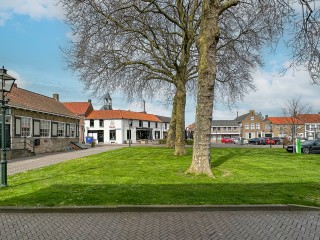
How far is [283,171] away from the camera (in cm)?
1448

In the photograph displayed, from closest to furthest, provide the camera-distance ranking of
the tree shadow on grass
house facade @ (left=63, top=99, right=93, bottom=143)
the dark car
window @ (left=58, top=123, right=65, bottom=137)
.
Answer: the tree shadow on grass
the dark car
window @ (left=58, top=123, right=65, bottom=137)
house facade @ (left=63, top=99, right=93, bottom=143)

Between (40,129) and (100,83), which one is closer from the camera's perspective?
(100,83)

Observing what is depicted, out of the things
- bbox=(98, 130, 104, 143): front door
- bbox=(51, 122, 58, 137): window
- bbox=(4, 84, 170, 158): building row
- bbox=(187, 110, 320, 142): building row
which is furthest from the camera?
bbox=(187, 110, 320, 142): building row

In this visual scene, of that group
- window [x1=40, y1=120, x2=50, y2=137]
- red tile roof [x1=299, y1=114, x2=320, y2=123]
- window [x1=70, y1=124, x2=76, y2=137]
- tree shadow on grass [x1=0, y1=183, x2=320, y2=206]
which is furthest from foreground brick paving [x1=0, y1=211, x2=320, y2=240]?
red tile roof [x1=299, y1=114, x2=320, y2=123]

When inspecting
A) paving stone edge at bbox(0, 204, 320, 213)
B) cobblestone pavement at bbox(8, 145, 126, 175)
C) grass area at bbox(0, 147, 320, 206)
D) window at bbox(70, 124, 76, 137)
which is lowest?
cobblestone pavement at bbox(8, 145, 126, 175)

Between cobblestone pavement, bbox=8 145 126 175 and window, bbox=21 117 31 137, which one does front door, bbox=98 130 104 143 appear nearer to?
window, bbox=21 117 31 137

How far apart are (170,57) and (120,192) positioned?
1576 cm

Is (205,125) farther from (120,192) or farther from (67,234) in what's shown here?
(67,234)

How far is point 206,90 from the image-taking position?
12359 mm

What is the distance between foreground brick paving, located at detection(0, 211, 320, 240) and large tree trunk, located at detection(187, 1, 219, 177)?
16.2 feet

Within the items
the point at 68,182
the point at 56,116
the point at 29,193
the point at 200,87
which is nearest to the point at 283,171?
the point at 200,87

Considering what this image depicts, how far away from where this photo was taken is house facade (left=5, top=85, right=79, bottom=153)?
24734 millimetres

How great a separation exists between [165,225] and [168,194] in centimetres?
240

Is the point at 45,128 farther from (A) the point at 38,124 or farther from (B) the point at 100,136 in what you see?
(B) the point at 100,136
